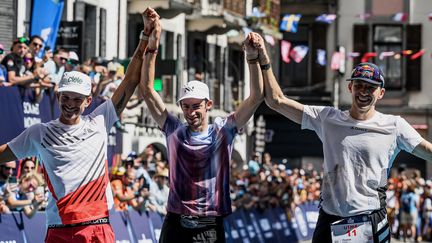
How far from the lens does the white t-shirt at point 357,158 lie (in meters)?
10.2

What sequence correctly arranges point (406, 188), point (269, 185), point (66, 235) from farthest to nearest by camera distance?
point (406, 188) < point (269, 185) < point (66, 235)

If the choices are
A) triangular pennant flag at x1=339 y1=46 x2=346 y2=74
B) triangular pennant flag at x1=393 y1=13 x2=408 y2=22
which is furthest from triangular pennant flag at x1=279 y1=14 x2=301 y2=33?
triangular pennant flag at x1=393 y1=13 x2=408 y2=22

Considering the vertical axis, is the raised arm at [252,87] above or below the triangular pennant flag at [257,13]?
below

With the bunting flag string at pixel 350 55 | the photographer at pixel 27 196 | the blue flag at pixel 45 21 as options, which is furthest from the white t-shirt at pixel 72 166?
the bunting flag string at pixel 350 55

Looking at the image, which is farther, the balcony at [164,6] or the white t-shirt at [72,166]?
the balcony at [164,6]

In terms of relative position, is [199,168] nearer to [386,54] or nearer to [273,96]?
[273,96]

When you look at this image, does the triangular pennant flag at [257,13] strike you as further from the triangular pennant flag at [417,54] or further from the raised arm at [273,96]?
the raised arm at [273,96]

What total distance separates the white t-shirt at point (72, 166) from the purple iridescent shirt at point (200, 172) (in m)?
0.54

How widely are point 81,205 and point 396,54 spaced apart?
40302 millimetres

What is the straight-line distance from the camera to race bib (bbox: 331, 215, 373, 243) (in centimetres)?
1020

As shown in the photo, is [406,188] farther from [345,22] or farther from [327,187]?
[327,187]

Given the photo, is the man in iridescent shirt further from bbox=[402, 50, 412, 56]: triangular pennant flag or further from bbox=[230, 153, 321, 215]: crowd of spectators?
bbox=[402, 50, 412, 56]: triangular pennant flag

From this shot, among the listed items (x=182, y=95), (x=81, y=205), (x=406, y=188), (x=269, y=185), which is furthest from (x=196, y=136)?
(x=406, y=188)

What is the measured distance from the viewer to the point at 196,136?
10.3 m
